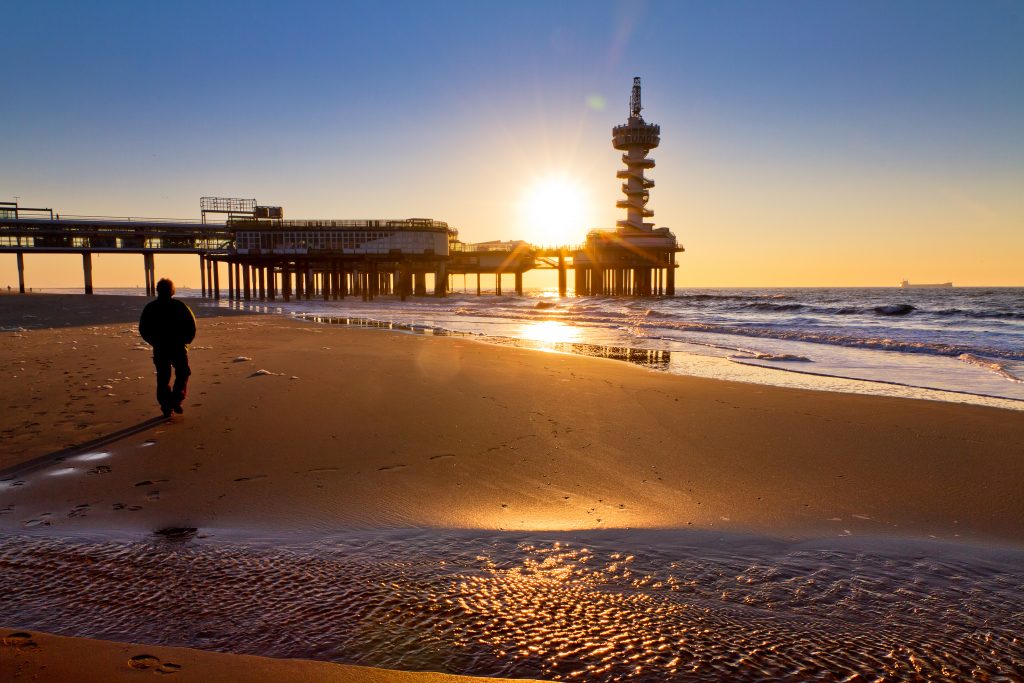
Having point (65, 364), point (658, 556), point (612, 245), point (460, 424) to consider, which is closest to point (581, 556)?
point (658, 556)

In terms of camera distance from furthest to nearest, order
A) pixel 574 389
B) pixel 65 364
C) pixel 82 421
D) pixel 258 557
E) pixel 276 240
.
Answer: pixel 276 240, pixel 65 364, pixel 574 389, pixel 82 421, pixel 258 557

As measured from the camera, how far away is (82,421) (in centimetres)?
593

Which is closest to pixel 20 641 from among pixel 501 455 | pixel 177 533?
pixel 177 533

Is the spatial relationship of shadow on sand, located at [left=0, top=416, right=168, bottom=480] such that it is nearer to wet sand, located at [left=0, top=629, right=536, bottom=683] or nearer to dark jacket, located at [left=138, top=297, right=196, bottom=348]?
dark jacket, located at [left=138, top=297, right=196, bottom=348]

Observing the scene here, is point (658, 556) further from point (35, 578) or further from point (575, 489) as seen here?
point (35, 578)

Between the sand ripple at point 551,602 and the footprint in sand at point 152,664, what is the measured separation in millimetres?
128

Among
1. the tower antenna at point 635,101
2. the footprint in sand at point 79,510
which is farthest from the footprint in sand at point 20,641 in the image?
the tower antenna at point 635,101

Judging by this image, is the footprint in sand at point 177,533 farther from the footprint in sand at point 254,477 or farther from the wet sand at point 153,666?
the wet sand at point 153,666

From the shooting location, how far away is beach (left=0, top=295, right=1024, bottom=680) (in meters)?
3.53

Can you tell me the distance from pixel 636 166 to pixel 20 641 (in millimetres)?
72025

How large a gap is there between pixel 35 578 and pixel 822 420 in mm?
6866

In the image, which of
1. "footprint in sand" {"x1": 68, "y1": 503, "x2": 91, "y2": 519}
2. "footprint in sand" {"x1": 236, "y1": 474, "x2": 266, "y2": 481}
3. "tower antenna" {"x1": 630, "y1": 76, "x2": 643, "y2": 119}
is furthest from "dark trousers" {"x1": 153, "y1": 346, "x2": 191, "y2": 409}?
"tower antenna" {"x1": 630, "y1": 76, "x2": 643, "y2": 119}

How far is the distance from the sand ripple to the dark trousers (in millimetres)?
3248

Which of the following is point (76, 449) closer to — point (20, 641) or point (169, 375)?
point (169, 375)
